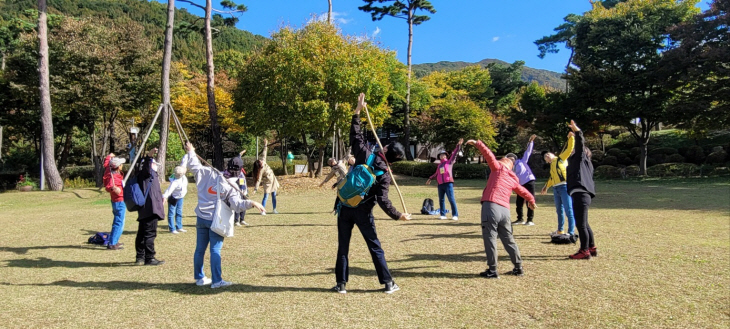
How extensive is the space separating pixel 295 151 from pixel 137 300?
46.7m

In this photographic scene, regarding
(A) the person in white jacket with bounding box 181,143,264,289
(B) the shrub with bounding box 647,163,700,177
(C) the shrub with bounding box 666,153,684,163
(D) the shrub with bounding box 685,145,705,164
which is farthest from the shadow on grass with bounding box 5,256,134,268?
(D) the shrub with bounding box 685,145,705,164

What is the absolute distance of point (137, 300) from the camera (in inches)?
217

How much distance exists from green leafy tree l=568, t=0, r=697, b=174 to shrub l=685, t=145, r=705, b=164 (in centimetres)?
617

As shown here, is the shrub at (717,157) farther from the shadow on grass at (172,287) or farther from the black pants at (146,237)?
the black pants at (146,237)

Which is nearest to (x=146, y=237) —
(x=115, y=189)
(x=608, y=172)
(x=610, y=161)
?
(x=115, y=189)

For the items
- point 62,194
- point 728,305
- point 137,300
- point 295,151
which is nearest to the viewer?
point 728,305

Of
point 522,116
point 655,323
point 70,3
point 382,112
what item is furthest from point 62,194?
point 70,3

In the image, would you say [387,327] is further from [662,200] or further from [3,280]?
[662,200]

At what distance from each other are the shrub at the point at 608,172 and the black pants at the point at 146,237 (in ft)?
96.6

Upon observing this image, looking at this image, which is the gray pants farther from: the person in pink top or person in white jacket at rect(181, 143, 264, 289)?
person in white jacket at rect(181, 143, 264, 289)

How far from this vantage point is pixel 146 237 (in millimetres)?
7230

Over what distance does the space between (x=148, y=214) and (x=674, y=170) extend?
30.5m

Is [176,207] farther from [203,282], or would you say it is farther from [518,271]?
[518,271]

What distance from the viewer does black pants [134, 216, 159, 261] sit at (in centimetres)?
714
